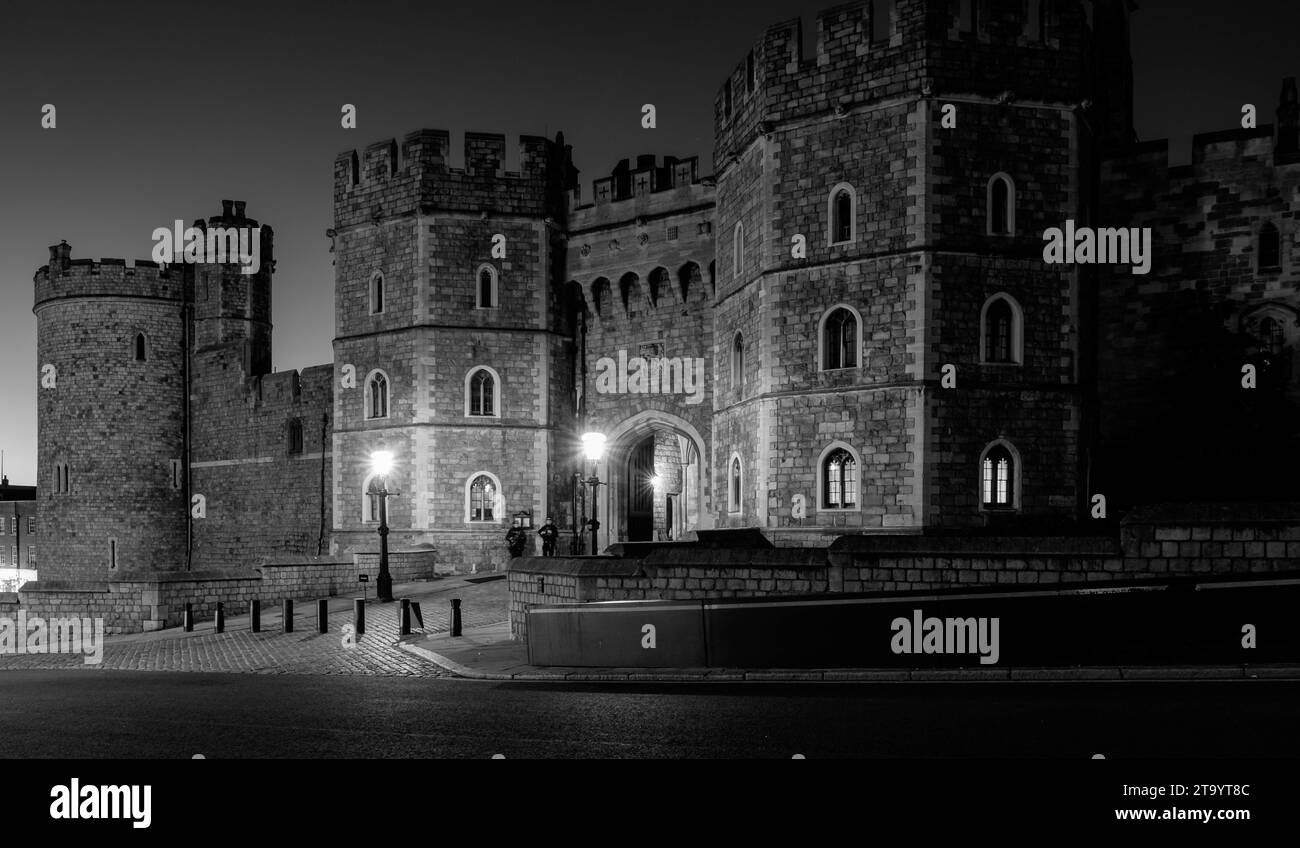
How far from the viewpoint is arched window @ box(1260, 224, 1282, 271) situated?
20.9 meters

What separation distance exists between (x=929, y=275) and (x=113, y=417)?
2951 cm

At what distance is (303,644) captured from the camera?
17547mm

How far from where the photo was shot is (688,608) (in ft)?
40.5

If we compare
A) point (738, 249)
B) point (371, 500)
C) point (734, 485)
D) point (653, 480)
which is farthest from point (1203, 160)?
point (371, 500)

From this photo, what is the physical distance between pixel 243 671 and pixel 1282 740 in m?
12.1

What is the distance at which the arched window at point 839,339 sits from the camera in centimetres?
2108

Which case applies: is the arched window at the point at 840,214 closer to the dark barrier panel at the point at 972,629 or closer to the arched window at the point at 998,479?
the arched window at the point at 998,479

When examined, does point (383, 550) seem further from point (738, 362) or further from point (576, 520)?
point (738, 362)

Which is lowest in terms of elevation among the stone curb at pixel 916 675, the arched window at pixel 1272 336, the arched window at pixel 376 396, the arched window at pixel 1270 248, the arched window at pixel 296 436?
the stone curb at pixel 916 675

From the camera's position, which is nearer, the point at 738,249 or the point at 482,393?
the point at 738,249

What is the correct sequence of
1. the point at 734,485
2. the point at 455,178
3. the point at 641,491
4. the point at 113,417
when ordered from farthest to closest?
the point at 113,417
the point at 641,491
the point at 455,178
the point at 734,485

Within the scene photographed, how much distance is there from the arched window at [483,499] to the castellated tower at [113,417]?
1583 centimetres

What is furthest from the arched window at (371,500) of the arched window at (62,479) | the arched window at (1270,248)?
the arched window at (1270,248)

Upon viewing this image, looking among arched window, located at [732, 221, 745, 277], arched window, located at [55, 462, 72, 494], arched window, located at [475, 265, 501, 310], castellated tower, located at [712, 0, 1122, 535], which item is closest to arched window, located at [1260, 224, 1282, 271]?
castellated tower, located at [712, 0, 1122, 535]
